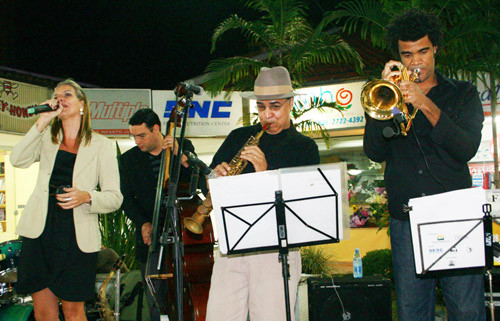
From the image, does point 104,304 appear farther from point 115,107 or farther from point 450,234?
point 115,107

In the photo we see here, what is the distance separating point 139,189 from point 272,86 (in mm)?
2009

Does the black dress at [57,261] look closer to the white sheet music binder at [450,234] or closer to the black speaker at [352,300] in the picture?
the black speaker at [352,300]

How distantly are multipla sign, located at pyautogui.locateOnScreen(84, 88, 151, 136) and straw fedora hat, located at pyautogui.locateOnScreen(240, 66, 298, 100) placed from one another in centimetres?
657

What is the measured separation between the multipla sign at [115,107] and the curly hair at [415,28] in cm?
745

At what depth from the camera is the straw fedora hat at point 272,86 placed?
10.9ft

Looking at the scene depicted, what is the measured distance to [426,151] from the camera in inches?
103

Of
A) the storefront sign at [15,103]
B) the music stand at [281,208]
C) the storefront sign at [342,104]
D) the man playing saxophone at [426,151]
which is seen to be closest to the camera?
the man playing saxophone at [426,151]

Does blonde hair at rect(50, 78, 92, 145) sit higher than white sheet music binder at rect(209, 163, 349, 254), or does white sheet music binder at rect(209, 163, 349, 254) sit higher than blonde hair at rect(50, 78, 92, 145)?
blonde hair at rect(50, 78, 92, 145)

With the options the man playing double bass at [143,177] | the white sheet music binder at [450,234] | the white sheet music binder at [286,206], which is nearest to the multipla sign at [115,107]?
the man playing double bass at [143,177]

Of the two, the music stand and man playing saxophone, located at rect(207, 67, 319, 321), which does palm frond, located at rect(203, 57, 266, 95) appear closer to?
man playing saxophone, located at rect(207, 67, 319, 321)

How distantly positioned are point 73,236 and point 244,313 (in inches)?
51.8

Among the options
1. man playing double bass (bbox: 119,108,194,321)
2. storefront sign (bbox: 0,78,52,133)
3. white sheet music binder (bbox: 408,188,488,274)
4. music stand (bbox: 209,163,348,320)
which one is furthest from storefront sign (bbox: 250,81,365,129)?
white sheet music binder (bbox: 408,188,488,274)

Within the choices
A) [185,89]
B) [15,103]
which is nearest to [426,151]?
[185,89]

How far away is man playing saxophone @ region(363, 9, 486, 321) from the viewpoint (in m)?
2.45
